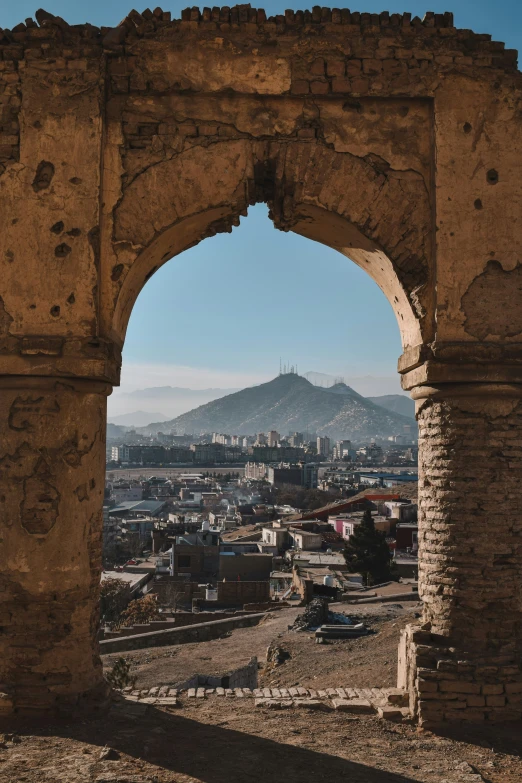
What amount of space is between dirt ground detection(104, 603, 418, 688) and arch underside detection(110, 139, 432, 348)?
4485mm

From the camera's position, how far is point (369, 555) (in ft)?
Answer: 89.2

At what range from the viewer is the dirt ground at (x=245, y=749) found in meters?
4.14

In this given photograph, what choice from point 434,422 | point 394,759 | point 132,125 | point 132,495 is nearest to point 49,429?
point 132,125

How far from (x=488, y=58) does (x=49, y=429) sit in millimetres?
4285

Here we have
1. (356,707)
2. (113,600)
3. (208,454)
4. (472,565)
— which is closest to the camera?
(472,565)

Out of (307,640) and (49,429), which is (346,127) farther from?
(307,640)

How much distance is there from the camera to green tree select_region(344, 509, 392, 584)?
27.0 m

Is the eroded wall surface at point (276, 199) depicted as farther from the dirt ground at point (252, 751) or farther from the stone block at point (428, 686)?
the dirt ground at point (252, 751)

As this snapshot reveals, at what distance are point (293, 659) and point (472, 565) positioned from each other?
5328mm

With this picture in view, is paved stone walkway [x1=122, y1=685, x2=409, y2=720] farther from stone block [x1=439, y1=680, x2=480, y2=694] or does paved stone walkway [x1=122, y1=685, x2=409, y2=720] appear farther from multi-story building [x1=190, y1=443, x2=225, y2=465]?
multi-story building [x1=190, y1=443, x2=225, y2=465]

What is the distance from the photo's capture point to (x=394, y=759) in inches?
177

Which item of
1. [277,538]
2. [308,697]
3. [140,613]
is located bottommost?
[277,538]

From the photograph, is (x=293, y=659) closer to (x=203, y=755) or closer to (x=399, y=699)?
(x=399, y=699)

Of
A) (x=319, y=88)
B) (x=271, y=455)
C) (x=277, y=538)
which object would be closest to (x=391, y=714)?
(x=319, y=88)
